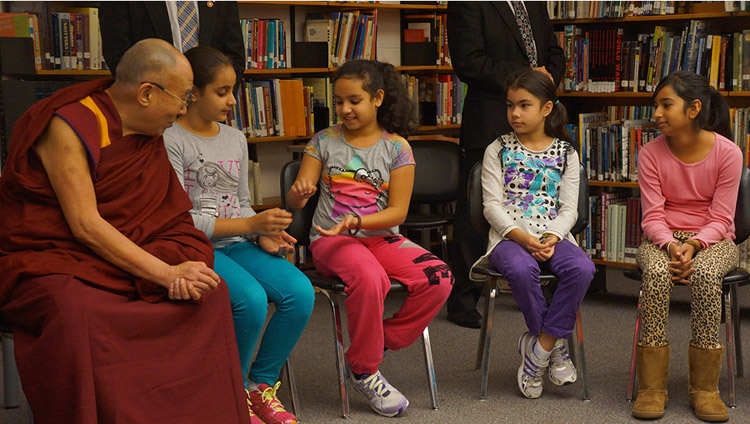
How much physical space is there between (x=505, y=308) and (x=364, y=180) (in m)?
1.40

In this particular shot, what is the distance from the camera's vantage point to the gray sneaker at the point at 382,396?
257 cm

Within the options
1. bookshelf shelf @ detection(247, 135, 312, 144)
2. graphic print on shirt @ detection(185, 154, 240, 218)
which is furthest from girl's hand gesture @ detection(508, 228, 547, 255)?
bookshelf shelf @ detection(247, 135, 312, 144)

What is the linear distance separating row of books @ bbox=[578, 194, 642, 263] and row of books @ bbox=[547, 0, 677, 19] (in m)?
0.87

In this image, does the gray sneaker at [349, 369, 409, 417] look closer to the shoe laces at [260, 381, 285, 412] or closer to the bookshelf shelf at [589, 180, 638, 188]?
the shoe laces at [260, 381, 285, 412]

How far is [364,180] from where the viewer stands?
2.73m

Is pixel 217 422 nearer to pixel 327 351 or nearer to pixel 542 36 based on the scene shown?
pixel 327 351

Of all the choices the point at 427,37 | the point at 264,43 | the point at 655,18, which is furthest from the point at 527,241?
the point at 427,37

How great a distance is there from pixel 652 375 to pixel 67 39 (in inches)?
105

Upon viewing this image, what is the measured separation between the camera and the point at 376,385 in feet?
8.45

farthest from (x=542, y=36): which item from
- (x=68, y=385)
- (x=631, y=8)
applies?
(x=68, y=385)

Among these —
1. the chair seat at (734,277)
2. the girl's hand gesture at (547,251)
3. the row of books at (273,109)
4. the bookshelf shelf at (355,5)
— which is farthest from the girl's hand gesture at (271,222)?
the bookshelf shelf at (355,5)

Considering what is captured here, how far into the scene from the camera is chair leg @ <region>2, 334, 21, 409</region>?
263 cm

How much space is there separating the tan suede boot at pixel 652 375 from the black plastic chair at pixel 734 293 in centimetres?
6

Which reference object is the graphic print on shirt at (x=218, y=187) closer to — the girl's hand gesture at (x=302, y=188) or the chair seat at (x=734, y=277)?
the girl's hand gesture at (x=302, y=188)
